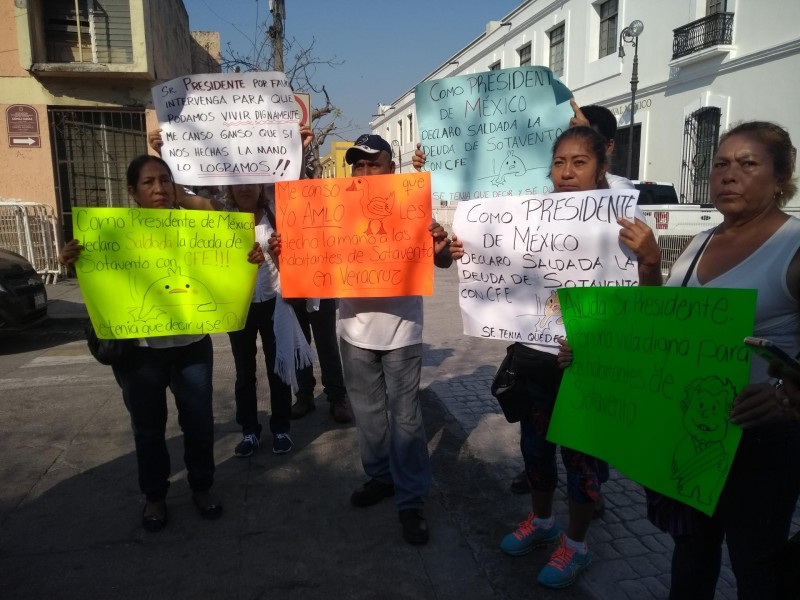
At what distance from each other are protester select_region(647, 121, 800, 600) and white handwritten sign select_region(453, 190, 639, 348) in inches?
17.8

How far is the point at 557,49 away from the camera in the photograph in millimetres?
24516

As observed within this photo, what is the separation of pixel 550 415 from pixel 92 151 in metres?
13.3

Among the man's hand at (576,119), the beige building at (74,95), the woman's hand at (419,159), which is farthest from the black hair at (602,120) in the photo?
the beige building at (74,95)

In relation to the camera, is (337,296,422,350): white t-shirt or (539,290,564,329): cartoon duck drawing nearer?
(539,290,564,329): cartoon duck drawing

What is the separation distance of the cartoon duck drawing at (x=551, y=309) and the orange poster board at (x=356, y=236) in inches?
22.5

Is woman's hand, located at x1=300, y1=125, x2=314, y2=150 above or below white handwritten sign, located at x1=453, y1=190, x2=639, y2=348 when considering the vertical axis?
above

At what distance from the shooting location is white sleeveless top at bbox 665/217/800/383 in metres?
1.69

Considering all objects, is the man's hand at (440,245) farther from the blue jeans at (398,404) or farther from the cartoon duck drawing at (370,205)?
the blue jeans at (398,404)

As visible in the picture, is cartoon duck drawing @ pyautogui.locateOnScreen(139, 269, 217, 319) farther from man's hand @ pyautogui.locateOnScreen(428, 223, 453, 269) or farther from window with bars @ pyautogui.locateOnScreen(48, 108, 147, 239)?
window with bars @ pyautogui.locateOnScreen(48, 108, 147, 239)

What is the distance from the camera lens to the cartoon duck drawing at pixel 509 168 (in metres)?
3.14

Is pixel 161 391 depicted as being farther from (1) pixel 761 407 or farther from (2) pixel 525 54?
(2) pixel 525 54

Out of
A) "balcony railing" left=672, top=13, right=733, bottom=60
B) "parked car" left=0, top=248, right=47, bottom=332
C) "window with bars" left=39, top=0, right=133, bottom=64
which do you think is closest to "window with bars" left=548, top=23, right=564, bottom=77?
"balcony railing" left=672, top=13, right=733, bottom=60

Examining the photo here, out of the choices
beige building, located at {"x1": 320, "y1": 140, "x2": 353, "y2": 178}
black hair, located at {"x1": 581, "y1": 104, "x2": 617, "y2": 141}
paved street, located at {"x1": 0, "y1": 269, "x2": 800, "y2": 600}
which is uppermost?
beige building, located at {"x1": 320, "y1": 140, "x2": 353, "y2": 178}

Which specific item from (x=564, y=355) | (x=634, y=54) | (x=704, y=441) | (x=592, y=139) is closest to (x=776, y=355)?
(x=704, y=441)
